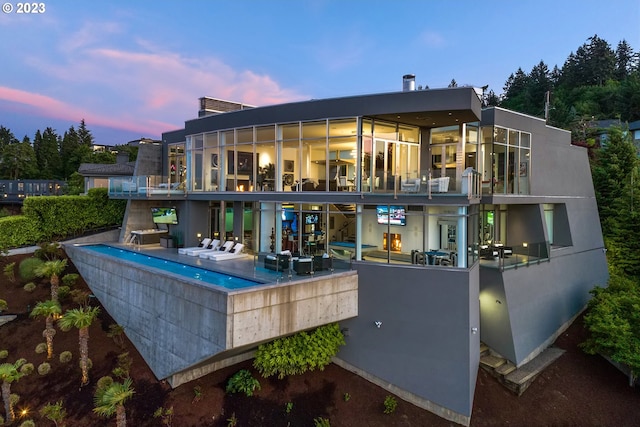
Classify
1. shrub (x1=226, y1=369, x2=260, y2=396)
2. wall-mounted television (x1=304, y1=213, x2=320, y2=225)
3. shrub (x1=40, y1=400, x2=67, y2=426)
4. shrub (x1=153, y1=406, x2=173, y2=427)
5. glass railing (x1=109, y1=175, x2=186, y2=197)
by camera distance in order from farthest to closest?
glass railing (x1=109, y1=175, x2=186, y2=197)
wall-mounted television (x1=304, y1=213, x2=320, y2=225)
shrub (x1=226, y1=369, x2=260, y2=396)
shrub (x1=153, y1=406, x2=173, y2=427)
shrub (x1=40, y1=400, x2=67, y2=426)

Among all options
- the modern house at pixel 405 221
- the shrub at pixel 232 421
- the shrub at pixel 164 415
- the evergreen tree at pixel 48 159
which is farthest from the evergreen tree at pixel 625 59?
the evergreen tree at pixel 48 159

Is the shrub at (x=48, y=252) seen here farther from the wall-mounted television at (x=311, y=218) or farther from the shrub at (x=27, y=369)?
the wall-mounted television at (x=311, y=218)

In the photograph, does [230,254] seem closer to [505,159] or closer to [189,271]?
[189,271]

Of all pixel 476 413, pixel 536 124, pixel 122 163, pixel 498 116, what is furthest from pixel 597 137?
pixel 122 163

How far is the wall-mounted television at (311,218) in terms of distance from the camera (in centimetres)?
1310

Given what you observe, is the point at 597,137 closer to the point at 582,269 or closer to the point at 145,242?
the point at 582,269

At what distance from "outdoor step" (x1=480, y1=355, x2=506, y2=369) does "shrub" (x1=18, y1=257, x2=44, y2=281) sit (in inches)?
718

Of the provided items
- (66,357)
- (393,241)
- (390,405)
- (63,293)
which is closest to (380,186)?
(393,241)

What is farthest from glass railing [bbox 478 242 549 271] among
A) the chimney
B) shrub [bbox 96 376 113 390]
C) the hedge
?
the hedge

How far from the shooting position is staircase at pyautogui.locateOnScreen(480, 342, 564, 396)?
1209 centimetres

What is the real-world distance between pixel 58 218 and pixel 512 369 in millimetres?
21850

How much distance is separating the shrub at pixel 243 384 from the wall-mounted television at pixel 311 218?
5.55 meters

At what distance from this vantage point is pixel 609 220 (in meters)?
20.4

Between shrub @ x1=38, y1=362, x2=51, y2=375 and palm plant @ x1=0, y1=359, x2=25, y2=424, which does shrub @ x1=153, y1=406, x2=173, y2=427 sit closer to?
palm plant @ x1=0, y1=359, x2=25, y2=424
